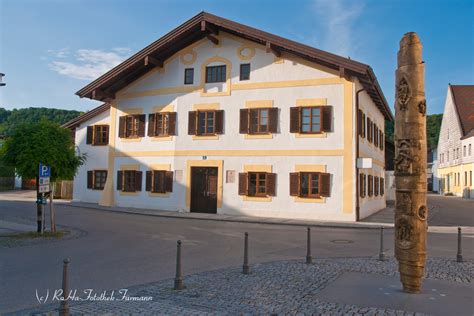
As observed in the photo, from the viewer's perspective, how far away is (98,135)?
1169 inches

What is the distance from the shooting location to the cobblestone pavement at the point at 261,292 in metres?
6.27

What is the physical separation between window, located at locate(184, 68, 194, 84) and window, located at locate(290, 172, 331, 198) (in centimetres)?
803

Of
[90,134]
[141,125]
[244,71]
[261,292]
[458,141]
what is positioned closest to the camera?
[261,292]

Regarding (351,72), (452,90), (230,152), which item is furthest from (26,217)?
(452,90)

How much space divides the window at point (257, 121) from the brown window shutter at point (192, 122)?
9.00 ft

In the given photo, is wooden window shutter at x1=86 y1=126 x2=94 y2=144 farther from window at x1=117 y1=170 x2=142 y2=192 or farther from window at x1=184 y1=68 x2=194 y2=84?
window at x1=184 y1=68 x2=194 y2=84

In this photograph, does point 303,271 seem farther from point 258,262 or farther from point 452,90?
point 452,90

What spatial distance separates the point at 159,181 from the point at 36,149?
11.8 meters

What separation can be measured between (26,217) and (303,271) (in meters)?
14.7

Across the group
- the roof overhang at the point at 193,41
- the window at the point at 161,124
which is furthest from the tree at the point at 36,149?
the roof overhang at the point at 193,41

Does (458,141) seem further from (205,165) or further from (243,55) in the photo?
(205,165)

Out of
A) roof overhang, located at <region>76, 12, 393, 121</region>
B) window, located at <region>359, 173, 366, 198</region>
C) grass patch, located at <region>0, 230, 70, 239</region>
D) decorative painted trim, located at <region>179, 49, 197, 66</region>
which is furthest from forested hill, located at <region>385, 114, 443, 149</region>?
grass patch, located at <region>0, 230, 70, 239</region>

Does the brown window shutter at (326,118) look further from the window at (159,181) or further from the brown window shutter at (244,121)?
the window at (159,181)

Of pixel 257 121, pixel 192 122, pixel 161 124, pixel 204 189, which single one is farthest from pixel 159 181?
pixel 257 121
